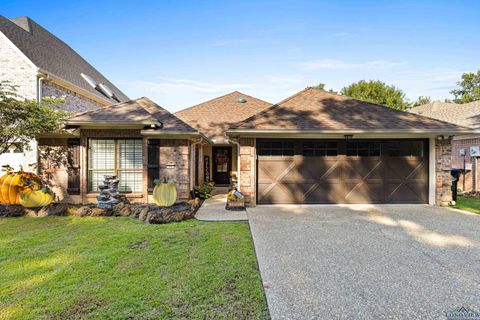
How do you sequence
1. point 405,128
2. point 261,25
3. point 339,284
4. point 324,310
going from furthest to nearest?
point 261,25
point 405,128
point 339,284
point 324,310

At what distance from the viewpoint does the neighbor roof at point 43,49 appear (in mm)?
10914

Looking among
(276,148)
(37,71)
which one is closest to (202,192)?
(276,148)

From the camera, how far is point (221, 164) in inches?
588

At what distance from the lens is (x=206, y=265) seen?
151 inches

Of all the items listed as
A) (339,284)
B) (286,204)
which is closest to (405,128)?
(286,204)

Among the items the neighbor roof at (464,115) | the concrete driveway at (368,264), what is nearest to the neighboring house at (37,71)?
the concrete driveway at (368,264)

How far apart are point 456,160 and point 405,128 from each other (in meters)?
8.39

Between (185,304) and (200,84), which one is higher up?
(200,84)

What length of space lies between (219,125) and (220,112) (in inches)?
53.5

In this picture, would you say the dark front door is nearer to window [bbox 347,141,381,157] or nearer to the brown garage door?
the brown garage door

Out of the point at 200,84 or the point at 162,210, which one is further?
the point at 200,84

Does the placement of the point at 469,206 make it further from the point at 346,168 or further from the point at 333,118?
the point at 333,118

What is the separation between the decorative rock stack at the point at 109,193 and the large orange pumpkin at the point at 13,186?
2149 mm

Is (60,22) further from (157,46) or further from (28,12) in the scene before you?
(157,46)
